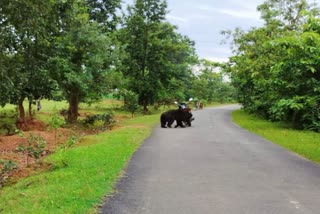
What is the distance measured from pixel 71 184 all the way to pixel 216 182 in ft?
8.97

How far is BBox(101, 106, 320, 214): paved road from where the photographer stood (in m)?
6.32

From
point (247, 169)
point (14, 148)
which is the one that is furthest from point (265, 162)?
point (14, 148)

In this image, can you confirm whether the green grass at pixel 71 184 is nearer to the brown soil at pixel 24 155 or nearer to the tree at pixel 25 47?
the brown soil at pixel 24 155

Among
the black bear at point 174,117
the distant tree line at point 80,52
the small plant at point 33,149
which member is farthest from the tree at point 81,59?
the small plant at point 33,149

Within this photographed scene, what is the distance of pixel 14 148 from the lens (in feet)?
47.0

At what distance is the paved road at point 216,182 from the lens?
20.7 feet

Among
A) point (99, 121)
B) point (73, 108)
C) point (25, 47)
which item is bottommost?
point (99, 121)

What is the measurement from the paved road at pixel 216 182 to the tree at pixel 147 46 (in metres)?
26.5

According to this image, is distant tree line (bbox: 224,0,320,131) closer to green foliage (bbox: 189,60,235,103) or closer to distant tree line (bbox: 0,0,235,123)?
distant tree line (bbox: 0,0,235,123)

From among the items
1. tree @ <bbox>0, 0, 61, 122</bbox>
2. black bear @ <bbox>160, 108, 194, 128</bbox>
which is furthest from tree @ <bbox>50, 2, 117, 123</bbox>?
black bear @ <bbox>160, 108, 194, 128</bbox>

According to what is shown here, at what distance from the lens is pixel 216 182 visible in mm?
8039

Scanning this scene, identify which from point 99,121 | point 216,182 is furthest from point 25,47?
point 216,182

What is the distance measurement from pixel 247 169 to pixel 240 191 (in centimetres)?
227

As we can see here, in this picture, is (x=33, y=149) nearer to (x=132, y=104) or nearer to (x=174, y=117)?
(x=174, y=117)
